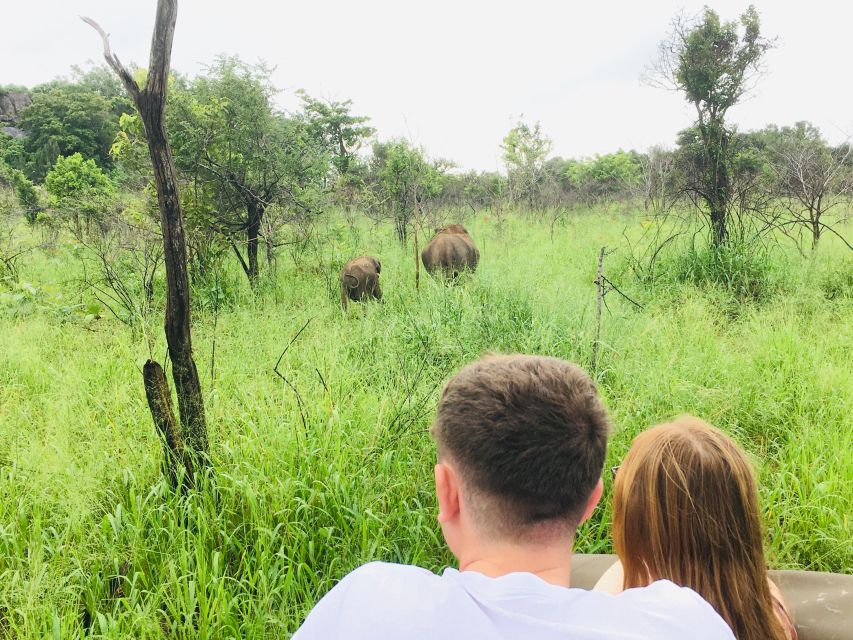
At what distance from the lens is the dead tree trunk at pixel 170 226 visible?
2346 mm

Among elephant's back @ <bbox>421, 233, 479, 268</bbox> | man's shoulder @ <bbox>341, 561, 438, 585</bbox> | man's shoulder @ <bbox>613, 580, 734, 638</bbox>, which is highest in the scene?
elephant's back @ <bbox>421, 233, 479, 268</bbox>

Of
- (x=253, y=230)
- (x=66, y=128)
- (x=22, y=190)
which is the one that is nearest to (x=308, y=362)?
(x=253, y=230)

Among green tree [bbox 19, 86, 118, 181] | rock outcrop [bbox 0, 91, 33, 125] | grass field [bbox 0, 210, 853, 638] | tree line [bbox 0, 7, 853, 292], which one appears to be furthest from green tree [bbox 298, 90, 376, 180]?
rock outcrop [bbox 0, 91, 33, 125]

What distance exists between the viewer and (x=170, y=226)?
250 centimetres

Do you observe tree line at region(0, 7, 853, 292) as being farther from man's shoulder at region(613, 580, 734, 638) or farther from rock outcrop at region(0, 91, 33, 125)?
rock outcrop at region(0, 91, 33, 125)

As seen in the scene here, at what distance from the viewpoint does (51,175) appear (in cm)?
1278

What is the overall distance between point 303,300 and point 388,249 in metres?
3.28

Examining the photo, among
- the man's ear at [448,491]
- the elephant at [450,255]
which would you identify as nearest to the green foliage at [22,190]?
the elephant at [450,255]

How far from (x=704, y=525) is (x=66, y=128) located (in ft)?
95.6

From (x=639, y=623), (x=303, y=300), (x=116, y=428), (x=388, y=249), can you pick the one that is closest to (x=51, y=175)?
(x=388, y=249)

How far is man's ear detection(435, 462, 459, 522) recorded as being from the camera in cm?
103

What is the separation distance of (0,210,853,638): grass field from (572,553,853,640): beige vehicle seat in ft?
1.86

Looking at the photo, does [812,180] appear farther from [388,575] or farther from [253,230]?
[388,575]

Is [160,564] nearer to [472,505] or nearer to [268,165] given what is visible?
[472,505]
